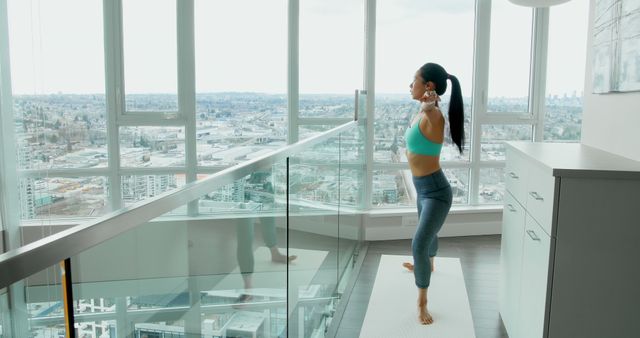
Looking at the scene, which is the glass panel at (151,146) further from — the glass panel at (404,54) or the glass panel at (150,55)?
the glass panel at (404,54)

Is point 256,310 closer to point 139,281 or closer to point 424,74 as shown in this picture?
point 139,281

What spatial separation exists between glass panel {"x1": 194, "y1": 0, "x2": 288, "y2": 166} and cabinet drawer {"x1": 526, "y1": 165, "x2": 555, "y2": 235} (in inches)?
127

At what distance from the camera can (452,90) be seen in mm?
3250

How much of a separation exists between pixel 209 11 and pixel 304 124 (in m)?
1.48

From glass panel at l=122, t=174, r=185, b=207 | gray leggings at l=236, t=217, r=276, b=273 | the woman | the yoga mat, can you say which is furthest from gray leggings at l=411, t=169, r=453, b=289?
glass panel at l=122, t=174, r=185, b=207

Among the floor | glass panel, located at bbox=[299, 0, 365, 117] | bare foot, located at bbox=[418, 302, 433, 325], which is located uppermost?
glass panel, located at bbox=[299, 0, 365, 117]

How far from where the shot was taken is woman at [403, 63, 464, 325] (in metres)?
3.05

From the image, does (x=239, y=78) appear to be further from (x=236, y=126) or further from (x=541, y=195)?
(x=541, y=195)

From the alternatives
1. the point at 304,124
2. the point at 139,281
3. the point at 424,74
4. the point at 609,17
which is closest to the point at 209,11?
the point at 304,124

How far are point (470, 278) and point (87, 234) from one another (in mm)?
3529

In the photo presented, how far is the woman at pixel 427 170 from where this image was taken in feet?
10.0

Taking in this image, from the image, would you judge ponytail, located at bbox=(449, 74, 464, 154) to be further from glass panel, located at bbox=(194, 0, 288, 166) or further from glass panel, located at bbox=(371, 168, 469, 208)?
glass panel, located at bbox=(194, 0, 288, 166)

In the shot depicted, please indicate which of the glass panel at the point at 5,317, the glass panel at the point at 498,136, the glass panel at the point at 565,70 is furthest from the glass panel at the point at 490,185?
the glass panel at the point at 5,317

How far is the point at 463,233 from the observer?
16.6ft
